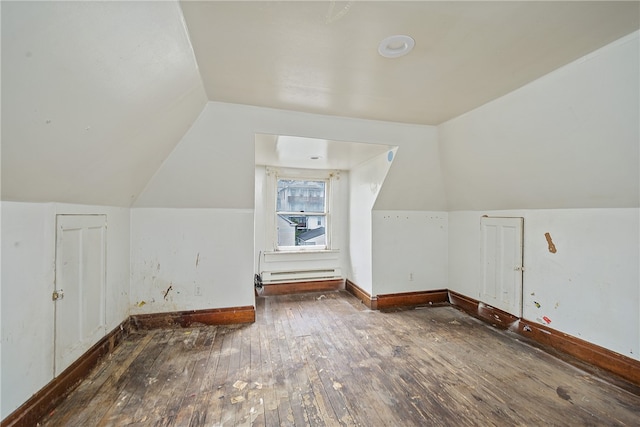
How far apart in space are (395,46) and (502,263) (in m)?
2.75

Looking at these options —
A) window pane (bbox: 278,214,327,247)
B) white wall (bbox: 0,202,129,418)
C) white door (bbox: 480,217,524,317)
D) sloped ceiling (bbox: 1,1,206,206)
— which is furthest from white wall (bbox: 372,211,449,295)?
white wall (bbox: 0,202,129,418)

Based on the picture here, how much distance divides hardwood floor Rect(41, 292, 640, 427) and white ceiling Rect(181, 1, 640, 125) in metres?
2.28

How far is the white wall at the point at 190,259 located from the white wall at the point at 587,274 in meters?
3.07

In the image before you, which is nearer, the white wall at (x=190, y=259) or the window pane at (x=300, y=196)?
the white wall at (x=190, y=259)

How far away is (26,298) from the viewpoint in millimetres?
1532

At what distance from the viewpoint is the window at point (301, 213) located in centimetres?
429

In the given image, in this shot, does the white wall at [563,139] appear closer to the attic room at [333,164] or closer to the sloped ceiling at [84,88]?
the attic room at [333,164]

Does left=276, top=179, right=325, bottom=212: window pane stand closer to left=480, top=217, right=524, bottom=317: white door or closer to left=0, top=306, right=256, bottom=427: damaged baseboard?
left=0, top=306, right=256, bottom=427: damaged baseboard

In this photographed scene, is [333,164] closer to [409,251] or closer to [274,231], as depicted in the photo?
[274,231]

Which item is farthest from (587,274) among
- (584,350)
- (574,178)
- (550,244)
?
(574,178)

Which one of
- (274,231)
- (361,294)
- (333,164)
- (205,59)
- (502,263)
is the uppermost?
(205,59)

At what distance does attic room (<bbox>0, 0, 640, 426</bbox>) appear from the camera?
1.31 meters

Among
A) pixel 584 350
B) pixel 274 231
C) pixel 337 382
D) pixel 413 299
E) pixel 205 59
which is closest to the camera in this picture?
pixel 205 59

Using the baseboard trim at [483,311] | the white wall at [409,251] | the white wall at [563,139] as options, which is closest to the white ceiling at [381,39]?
the white wall at [563,139]
